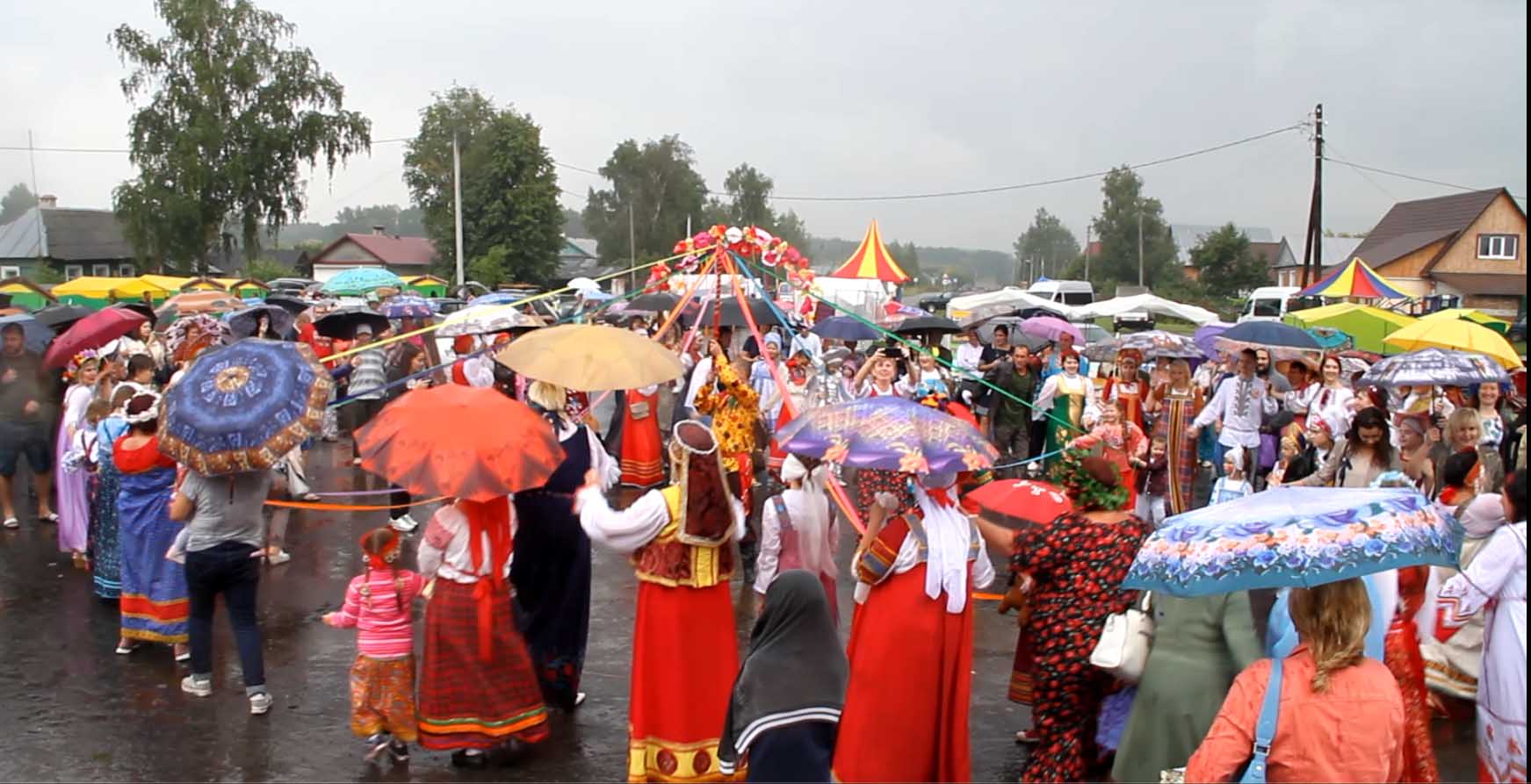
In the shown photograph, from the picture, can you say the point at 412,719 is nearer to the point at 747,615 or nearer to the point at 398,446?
the point at 398,446

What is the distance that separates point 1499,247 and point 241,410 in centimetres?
5069

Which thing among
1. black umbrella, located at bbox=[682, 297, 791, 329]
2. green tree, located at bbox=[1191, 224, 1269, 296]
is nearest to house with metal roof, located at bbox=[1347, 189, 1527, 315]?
green tree, located at bbox=[1191, 224, 1269, 296]

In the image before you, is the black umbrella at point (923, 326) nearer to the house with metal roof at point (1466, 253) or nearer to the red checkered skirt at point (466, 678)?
the red checkered skirt at point (466, 678)

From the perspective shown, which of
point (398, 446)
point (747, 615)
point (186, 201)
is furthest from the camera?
point (186, 201)

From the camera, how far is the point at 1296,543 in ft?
11.1

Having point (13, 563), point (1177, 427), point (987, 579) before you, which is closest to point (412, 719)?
point (987, 579)

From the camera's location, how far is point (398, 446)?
5.41m

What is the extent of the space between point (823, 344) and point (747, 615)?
11425 millimetres

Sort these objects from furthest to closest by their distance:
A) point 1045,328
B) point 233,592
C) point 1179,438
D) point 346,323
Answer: point 1045,328
point 346,323
point 1179,438
point 233,592

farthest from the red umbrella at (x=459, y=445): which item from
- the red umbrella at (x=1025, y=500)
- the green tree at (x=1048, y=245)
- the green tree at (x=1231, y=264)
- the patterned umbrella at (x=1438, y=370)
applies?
the green tree at (x=1048, y=245)

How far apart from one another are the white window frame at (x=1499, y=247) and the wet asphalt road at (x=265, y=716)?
4578 cm

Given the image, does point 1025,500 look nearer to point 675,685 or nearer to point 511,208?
point 675,685

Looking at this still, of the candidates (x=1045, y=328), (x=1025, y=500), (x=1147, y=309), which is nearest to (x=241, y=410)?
(x=1025, y=500)

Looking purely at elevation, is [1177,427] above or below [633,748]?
above
